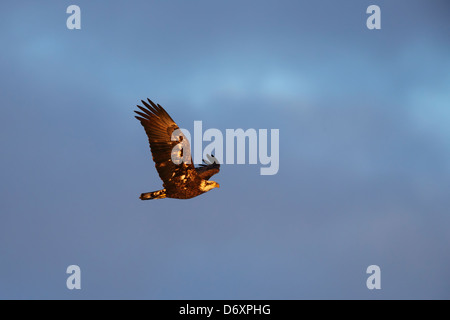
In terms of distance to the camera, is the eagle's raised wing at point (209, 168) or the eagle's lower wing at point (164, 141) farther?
the eagle's raised wing at point (209, 168)

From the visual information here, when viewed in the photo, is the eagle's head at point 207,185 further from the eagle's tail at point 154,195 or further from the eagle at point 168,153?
the eagle's tail at point 154,195

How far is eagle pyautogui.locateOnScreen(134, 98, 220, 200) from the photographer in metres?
17.9

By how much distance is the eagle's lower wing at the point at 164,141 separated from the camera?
17922mm

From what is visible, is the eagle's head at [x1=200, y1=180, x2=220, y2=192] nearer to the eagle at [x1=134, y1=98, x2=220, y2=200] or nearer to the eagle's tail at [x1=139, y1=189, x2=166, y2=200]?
the eagle at [x1=134, y1=98, x2=220, y2=200]

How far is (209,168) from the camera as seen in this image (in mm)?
21344

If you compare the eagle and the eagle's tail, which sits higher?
the eagle

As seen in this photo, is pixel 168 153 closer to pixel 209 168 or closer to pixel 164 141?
pixel 164 141

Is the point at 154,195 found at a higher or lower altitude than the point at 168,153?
lower

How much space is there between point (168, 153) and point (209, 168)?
350 centimetres

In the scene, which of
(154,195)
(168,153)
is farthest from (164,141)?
(154,195)

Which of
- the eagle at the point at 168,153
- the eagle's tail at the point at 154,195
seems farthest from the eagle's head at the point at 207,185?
the eagle's tail at the point at 154,195

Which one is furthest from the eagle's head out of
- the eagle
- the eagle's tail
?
the eagle's tail

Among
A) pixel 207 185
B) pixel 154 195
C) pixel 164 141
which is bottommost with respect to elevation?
pixel 154 195

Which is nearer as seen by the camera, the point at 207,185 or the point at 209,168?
the point at 207,185
